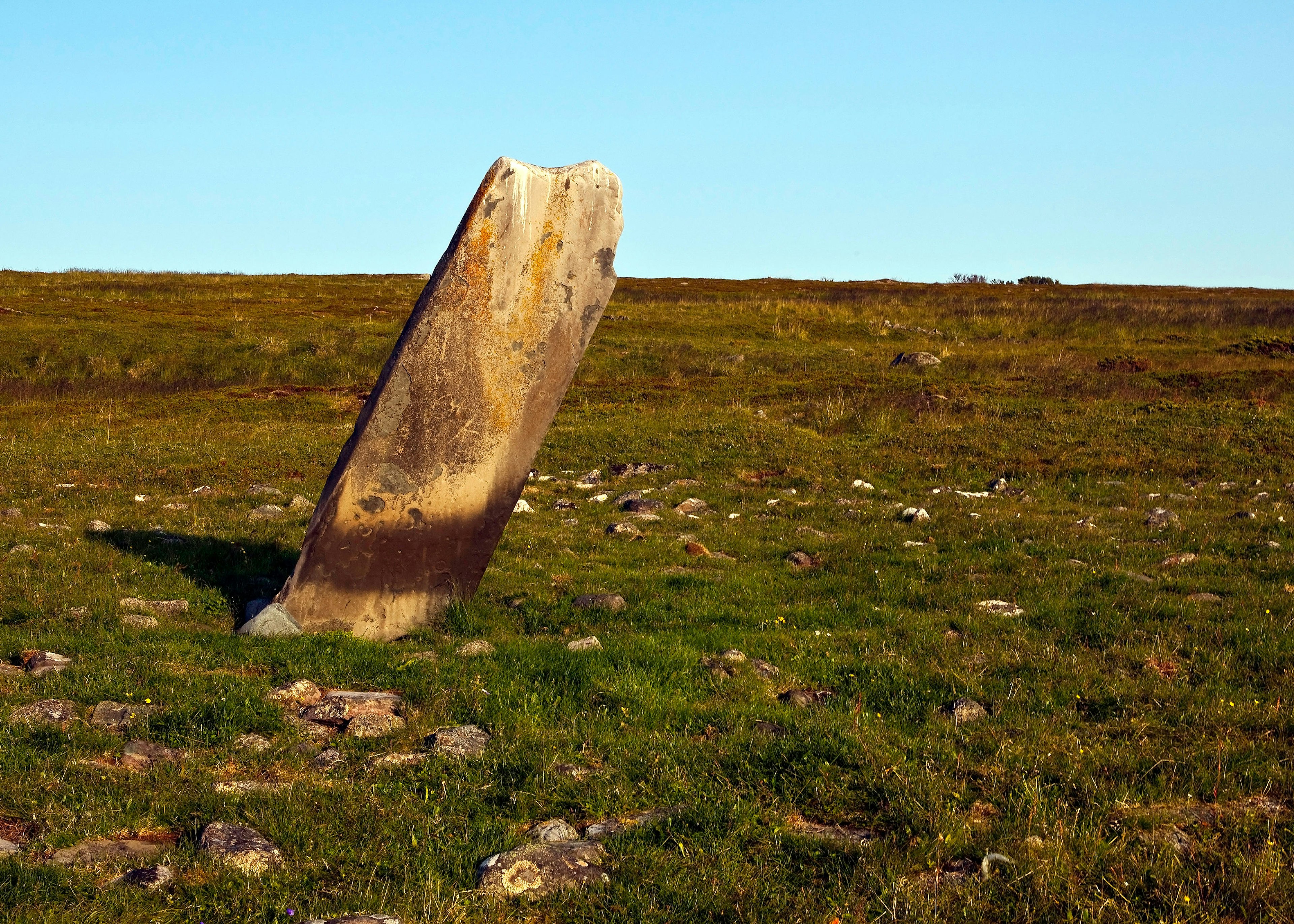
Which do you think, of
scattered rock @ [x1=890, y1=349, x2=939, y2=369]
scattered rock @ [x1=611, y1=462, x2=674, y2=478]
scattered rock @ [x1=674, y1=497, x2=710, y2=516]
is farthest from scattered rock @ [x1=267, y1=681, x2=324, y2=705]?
scattered rock @ [x1=890, y1=349, x2=939, y2=369]

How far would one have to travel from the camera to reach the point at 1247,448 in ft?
55.7

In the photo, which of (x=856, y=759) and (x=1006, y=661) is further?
(x=1006, y=661)

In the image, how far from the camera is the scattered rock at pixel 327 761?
5.25 metres

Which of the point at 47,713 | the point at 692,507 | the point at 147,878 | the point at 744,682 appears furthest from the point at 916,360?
the point at 147,878

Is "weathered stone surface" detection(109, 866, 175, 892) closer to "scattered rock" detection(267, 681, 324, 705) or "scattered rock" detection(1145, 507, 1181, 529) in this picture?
"scattered rock" detection(267, 681, 324, 705)

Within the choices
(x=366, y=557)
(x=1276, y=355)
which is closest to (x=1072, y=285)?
(x=1276, y=355)

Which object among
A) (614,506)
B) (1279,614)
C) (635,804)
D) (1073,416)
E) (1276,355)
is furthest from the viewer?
(1276,355)

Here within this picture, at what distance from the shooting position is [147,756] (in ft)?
17.1

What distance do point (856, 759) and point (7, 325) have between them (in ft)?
126

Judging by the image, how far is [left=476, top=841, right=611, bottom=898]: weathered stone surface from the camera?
402 cm

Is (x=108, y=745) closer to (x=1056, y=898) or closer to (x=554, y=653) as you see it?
(x=554, y=653)

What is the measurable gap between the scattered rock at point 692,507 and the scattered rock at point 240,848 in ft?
30.2

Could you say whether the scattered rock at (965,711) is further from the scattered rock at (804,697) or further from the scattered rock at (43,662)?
the scattered rock at (43,662)

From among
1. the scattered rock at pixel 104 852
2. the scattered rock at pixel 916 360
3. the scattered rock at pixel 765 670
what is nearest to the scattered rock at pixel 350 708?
the scattered rock at pixel 104 852
